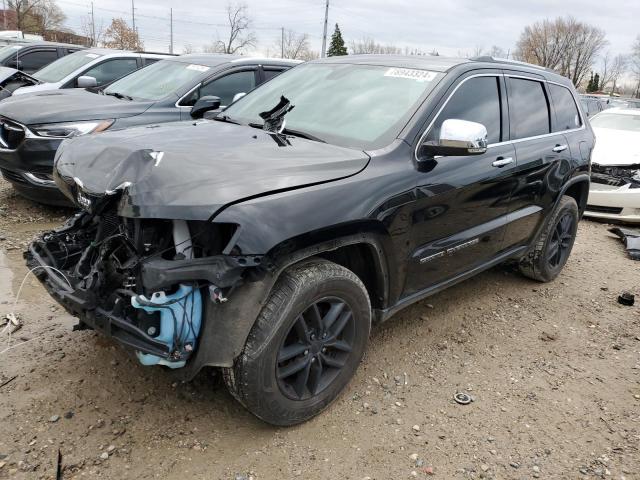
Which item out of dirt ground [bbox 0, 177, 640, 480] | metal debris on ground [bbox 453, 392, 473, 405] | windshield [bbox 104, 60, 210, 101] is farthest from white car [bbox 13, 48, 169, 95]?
metal debris on ground [bbox 453, 392, 473, 405]

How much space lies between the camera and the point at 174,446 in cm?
252

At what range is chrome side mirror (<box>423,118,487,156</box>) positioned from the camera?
2.87 metres

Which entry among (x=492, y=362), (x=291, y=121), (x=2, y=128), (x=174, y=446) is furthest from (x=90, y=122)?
(x=492, y=362)

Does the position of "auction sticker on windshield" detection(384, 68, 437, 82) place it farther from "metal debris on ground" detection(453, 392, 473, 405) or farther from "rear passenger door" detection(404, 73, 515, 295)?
"metal debris on ground" detection(453, 392, 473, 405)

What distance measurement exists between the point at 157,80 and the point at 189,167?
4.62 meters

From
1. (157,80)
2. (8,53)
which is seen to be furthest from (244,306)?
(8,53)

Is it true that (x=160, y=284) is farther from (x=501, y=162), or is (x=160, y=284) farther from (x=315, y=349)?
(x=501, y=162)

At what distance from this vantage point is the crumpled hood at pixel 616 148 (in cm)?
830

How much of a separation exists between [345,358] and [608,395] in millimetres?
1746

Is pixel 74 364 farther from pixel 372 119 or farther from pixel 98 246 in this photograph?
pixel 372 119

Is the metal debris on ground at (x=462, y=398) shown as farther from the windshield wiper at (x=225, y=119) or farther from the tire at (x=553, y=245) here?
the windshield wiper at (x=225, y=119)

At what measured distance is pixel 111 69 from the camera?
856cm

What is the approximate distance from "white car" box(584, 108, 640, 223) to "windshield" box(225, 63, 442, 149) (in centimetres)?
Result: 534

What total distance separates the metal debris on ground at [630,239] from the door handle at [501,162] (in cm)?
340
